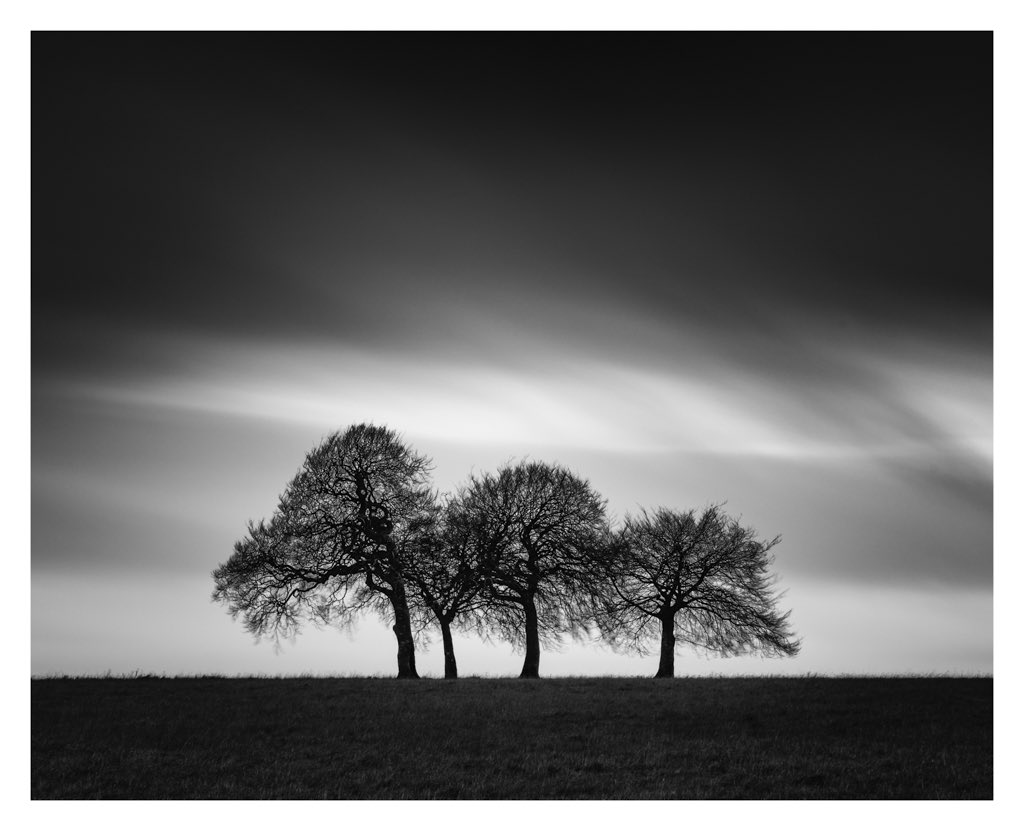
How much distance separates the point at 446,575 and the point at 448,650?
12.0 ft

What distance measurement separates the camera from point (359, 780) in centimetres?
1848

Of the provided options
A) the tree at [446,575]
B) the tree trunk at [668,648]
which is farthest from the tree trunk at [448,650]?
the tree trunk at [668,648]

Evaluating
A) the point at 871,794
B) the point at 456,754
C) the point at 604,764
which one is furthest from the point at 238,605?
the point at 871,794

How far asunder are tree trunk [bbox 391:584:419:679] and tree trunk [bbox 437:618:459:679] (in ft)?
4.59

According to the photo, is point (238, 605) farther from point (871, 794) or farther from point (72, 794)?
point (871, 794)

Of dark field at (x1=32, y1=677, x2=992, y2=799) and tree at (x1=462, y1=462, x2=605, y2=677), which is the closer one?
dark field at (x1=32, y1=677, x2=992, y2=799)

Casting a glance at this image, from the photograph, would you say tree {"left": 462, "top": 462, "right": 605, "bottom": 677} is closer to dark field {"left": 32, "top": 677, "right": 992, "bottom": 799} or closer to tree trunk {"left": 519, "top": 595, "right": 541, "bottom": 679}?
tree trunk {"left": 519, "top": 595, "right": 541, "bottom": 679}

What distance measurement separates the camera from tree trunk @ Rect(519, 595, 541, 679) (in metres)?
40.2

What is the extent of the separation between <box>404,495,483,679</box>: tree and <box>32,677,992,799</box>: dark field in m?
6.59

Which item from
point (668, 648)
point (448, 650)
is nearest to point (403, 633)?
point (448, 650)

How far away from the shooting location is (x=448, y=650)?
1590 inches

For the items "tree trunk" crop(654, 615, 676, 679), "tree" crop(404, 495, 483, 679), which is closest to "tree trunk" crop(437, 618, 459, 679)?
"tree" crop(404, 495, 483, 679)

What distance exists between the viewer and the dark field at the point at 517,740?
17938 mm
